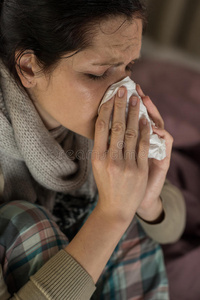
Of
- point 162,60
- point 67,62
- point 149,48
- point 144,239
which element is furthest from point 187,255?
point 149,48

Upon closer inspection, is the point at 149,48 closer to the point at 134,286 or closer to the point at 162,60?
the point at 162,60

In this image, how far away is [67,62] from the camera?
0.60 m

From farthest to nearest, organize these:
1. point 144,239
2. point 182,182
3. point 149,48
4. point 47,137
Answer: point 149,48
point 182,182
point 144,239
point 47,137

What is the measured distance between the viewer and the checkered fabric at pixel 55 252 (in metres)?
0.63

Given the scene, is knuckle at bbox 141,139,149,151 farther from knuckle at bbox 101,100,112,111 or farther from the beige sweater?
the beige sweater

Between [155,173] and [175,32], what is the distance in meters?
1.31

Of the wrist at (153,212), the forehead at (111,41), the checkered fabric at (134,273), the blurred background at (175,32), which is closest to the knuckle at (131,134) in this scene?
the forehead at (111,41)

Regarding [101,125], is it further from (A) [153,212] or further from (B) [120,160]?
(A) [153,212]

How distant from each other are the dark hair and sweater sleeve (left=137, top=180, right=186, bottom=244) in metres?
0.50

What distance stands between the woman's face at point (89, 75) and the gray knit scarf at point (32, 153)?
0.05 m

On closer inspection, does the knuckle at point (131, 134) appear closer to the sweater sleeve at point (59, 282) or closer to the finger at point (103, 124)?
the finger at point (103, 124)

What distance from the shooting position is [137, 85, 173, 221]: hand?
71 centimetres

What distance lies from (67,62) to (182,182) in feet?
2.41

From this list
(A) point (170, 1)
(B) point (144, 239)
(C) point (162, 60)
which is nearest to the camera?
(B) point (144, 239)
